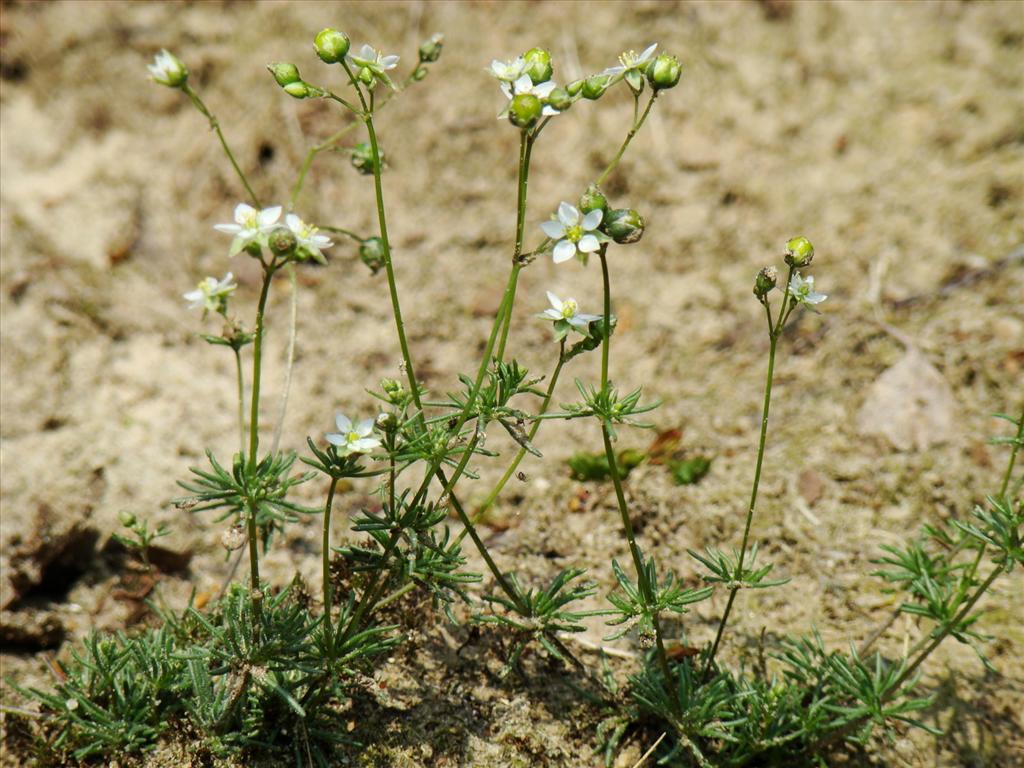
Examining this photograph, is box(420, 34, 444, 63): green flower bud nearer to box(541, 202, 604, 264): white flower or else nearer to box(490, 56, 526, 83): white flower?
box(490, 56, 526, 83): white flower

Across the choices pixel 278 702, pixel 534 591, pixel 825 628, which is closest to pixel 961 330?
pixel 825 628

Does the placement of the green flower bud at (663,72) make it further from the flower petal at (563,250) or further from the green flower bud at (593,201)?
the flower petal at (563,250)

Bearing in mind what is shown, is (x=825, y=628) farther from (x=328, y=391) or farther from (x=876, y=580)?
(x=328, y=391)

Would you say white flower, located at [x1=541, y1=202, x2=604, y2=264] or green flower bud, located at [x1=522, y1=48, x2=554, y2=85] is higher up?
green flower bud, located at [x1=522, y1=48, x2=554, y2=85]

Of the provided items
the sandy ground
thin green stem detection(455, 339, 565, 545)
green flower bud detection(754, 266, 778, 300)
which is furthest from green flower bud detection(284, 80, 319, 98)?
the sandy ground

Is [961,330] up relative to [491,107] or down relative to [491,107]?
down

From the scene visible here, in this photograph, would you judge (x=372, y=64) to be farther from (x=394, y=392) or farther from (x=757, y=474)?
(x=757, y=474)

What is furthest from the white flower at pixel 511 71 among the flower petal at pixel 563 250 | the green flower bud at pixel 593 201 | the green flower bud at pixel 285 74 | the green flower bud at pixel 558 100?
the green flower bud at pixel 285 74
